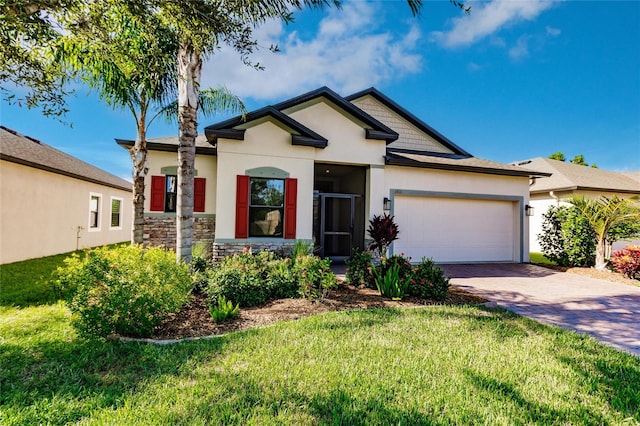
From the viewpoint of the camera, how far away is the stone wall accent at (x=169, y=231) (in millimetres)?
9695

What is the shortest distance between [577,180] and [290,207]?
637 inches

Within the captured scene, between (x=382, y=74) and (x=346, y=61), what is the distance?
385 cm

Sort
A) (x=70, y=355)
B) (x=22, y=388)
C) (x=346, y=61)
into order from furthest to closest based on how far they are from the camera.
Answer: (x=346, y=61)
(x=70, y=355)
(x=22, y=388)

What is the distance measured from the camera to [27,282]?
7301 mm

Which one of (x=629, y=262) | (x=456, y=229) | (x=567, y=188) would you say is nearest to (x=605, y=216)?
(x=629, y=262)

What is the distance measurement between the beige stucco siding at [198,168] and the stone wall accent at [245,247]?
163cm

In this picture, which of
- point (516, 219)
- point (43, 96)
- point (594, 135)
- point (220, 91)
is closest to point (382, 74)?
point (220, 91)

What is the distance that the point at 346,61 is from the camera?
31.4 feet

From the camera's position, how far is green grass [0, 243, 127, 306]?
5.90 meters

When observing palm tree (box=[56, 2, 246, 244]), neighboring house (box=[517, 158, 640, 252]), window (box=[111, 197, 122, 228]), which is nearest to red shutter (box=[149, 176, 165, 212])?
palm tree (box=[56, 2, 246, 244])

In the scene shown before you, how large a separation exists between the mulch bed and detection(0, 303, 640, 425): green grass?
516 mm

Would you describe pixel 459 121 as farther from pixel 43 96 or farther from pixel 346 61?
pixel 43 96

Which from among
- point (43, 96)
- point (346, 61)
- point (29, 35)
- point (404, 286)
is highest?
point (346, 61)

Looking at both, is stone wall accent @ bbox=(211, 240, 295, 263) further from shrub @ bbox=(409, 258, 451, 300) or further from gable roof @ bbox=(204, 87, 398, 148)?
shrub @ bbox=(409, 258, 451, 300)
